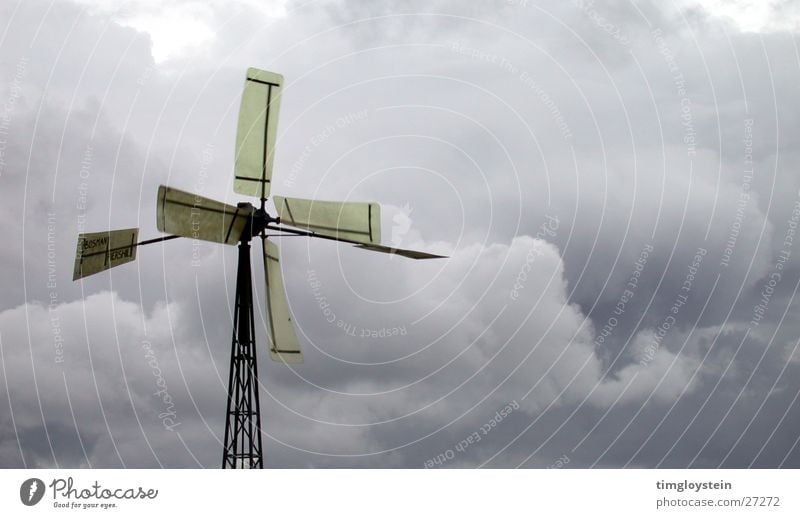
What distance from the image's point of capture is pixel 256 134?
1012 inches

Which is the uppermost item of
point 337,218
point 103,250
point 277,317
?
point 337,218

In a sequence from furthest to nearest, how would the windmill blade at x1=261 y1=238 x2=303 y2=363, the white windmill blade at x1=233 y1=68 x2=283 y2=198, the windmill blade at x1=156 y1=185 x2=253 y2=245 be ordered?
the windmill blade at x1=261 y1=238 x2=303 y2=363, the white windmill blade at x1=233 y1=68 x2=283 y2=198, the windmill blade at x1=156 y1=185 x2=253 y2=245

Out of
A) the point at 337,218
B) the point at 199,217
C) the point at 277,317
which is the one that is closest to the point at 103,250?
the point at 199,217

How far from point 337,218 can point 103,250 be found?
5.69 m

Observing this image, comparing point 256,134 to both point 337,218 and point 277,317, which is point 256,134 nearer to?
point 337,218

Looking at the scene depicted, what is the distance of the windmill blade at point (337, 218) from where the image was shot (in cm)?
2603

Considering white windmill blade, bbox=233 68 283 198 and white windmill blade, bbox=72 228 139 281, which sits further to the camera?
white windmill blade, bbox=233 68 283 198

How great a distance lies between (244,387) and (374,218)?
5251 mm

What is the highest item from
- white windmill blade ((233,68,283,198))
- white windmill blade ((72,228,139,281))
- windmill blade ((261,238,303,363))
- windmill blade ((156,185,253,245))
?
white windmill blade ((233,68,283,198))

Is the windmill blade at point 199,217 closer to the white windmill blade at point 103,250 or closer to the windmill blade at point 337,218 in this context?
the windmill blade at point 337,218

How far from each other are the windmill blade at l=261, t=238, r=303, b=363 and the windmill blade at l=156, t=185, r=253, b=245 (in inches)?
39.9

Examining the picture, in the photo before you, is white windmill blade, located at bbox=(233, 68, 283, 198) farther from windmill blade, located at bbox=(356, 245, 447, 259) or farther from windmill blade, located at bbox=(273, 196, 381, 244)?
windmill blade, located at bbox=(356, 245, 447, 259)

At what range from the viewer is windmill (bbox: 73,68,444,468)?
2469 centimetres

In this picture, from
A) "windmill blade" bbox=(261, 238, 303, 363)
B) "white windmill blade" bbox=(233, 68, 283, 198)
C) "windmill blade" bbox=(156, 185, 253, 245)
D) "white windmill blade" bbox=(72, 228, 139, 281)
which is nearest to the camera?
"windmill blade" bbox=(156, 185, 253, 245)
